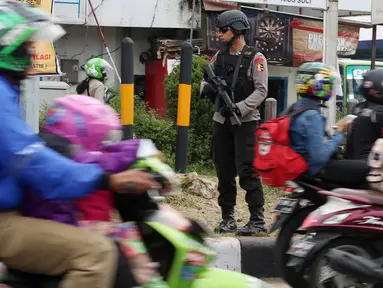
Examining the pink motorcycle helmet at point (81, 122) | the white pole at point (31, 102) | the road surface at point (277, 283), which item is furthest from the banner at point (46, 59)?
the pink motorcycle helmet at point (81, 122)

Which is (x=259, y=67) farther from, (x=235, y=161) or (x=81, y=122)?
(x=81, y=122)

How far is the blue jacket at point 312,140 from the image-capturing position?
5.08 meters

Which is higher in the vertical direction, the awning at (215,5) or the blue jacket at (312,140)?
the awning at (215,5)

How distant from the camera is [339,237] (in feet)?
15.9

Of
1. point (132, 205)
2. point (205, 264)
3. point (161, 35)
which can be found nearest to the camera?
point (205, 264)

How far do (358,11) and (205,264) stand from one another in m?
12.6

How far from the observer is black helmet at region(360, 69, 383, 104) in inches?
208

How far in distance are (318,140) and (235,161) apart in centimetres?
164

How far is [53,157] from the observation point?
116 inches

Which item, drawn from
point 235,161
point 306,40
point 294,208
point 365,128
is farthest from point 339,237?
point 306,40

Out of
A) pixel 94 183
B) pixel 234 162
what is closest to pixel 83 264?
pixel 94 183

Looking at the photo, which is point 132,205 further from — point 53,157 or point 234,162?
point 234,162

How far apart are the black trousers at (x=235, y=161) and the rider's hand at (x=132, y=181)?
3370 millimetres

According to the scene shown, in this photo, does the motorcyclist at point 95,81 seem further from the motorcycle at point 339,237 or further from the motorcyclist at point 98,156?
the motorcyclist at point 98,156
